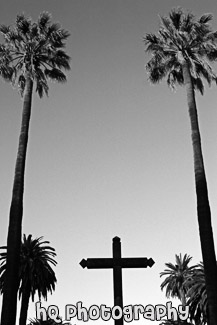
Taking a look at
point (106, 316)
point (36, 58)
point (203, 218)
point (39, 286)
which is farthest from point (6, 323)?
point (39, 286)

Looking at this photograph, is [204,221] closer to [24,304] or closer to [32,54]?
[32,54]

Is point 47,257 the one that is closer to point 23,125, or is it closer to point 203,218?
point 23,125

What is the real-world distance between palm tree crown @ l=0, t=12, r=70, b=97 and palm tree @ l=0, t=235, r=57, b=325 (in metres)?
23.8

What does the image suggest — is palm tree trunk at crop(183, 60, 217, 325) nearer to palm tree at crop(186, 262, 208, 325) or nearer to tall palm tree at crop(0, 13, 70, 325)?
tall palm tree at crop(0, 13, 70, 325)

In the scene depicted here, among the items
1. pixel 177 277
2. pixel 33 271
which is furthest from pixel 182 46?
pixel 177 277

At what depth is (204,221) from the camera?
2117 centimetres

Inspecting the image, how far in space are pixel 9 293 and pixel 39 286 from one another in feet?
97.0

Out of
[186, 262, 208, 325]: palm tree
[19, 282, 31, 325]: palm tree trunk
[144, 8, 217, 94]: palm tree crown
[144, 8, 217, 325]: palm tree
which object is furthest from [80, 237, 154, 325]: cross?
[186, 262, 208, 325]: palm tree

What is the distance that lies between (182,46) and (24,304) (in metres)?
30.1

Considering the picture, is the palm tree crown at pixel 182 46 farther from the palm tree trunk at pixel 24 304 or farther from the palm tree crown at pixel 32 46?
the palm tree trunk at pixel 24 304

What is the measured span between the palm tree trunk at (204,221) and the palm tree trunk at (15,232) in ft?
26.2

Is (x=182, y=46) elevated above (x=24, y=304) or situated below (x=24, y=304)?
above

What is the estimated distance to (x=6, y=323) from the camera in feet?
62.5

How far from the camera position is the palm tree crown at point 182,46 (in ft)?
93.1
